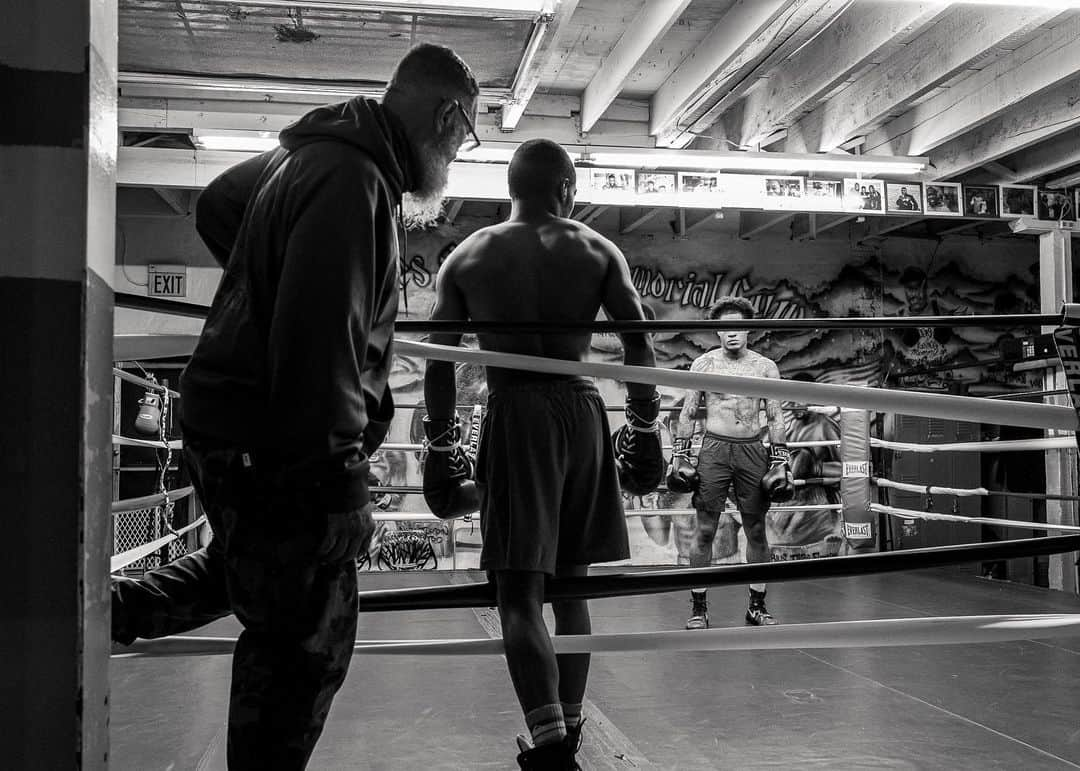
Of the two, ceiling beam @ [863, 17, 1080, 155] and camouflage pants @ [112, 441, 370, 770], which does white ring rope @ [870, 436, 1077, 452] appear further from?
camouflage pants @ [112, 441, 370, 770]

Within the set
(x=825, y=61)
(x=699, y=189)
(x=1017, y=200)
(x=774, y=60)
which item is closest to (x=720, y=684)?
(x=774, y=60)

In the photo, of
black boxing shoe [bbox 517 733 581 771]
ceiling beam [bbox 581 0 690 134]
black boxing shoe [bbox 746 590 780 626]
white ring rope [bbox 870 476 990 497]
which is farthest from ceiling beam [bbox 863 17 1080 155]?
black boxing shoe [bbox 517 733 581 771]

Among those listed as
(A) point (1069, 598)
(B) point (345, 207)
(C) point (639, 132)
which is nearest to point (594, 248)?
(B) point (345, 207)

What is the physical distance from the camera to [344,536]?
1.21 m

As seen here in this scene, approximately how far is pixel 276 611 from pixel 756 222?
8508 millimetres

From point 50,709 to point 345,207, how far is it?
65 centimetres

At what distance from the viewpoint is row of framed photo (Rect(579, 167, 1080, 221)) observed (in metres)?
6.94

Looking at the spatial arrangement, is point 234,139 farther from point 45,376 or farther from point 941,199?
point 45,376

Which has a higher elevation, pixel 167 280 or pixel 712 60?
pixel 712 60

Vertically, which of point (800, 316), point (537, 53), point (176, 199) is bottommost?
point (800, 316)

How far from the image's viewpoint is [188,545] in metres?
7.66

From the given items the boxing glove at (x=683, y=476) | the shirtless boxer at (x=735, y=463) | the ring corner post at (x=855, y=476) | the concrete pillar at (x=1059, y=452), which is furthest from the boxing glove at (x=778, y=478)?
the concrete pillar at (x=1059, y=452)

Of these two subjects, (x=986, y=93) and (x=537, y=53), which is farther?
(x=986, y=93)

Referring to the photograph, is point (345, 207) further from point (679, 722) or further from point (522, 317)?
point (679, 722)
